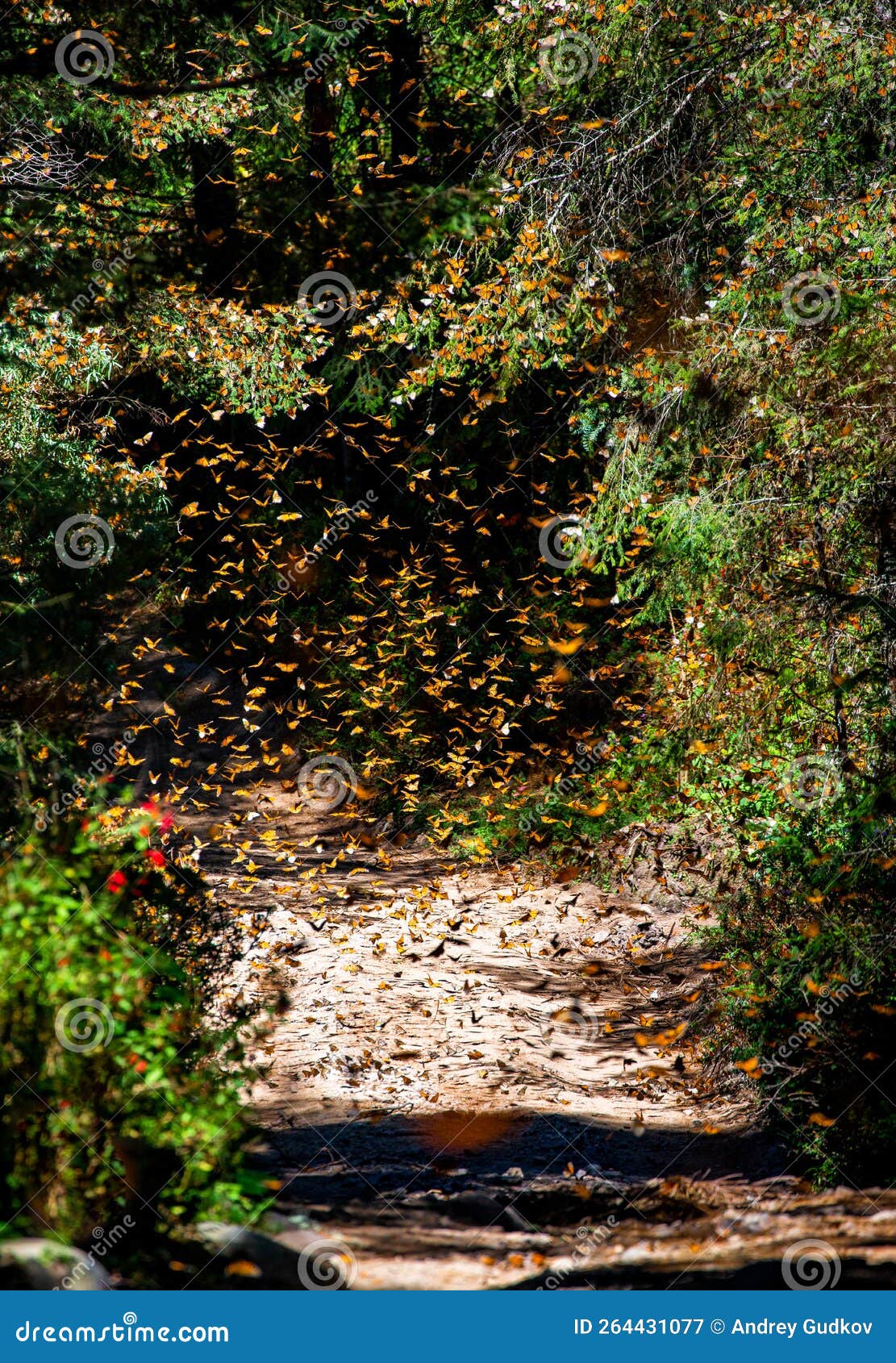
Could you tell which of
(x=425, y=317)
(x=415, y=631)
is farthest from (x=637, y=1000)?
(x=425, y=317)

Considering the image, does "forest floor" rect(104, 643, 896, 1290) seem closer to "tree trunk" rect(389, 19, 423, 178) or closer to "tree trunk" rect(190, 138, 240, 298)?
"tree trunk" rect(190, 138, 240, 298)

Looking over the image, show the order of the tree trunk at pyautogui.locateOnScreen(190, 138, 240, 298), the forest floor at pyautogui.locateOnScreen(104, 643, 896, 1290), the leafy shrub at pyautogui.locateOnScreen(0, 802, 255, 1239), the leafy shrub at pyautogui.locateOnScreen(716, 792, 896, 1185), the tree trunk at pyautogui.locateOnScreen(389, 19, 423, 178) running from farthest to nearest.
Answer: the tree trunk at pyautogui.locateOnScreen(389, 19, 423, 178)
the tree trunk at pyautogui.locateOnScreen(190, 138, 240, 298)
the leafy shrub at pyautogui.locateOnScreen(716, 792, 896, 1185)
the forest floor at pyautogui.locateOnScreen(104, 643, 896, 1290)
the leafy shrub at pyautogui.locateOnScreen(0, 802, 255, 1239)

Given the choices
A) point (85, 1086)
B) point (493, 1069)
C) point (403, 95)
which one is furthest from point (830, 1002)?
point (403, 95)

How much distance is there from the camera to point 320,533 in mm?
10766

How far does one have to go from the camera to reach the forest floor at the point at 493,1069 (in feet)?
11.6

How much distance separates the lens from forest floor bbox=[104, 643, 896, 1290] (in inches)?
139

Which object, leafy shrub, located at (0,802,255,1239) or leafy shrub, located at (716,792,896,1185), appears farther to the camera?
leafy shrub, located at (716,792,896,1185)

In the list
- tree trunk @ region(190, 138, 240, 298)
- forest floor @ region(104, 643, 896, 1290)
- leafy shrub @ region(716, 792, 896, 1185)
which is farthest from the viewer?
tree trunk @ region(190, 138, 240, 298)

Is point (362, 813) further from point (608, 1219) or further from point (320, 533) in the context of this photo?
point (608, 1219)

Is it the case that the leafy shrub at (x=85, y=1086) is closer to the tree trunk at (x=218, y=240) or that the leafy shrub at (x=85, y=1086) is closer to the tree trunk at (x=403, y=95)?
the tree trunk at (x=218, y=240)

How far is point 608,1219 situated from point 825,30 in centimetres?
630

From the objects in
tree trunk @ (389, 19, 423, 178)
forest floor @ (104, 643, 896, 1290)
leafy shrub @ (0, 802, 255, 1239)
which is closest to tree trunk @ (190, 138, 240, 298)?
leafy shrub @ (0, 802, 255, 1239)

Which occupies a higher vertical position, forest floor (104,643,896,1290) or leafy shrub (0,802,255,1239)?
leafy shrub (0,802,255,1239)

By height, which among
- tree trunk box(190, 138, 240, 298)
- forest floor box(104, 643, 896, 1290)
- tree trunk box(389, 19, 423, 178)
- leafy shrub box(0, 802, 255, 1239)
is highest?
tree trunk box(389, 19, 423, 178)
